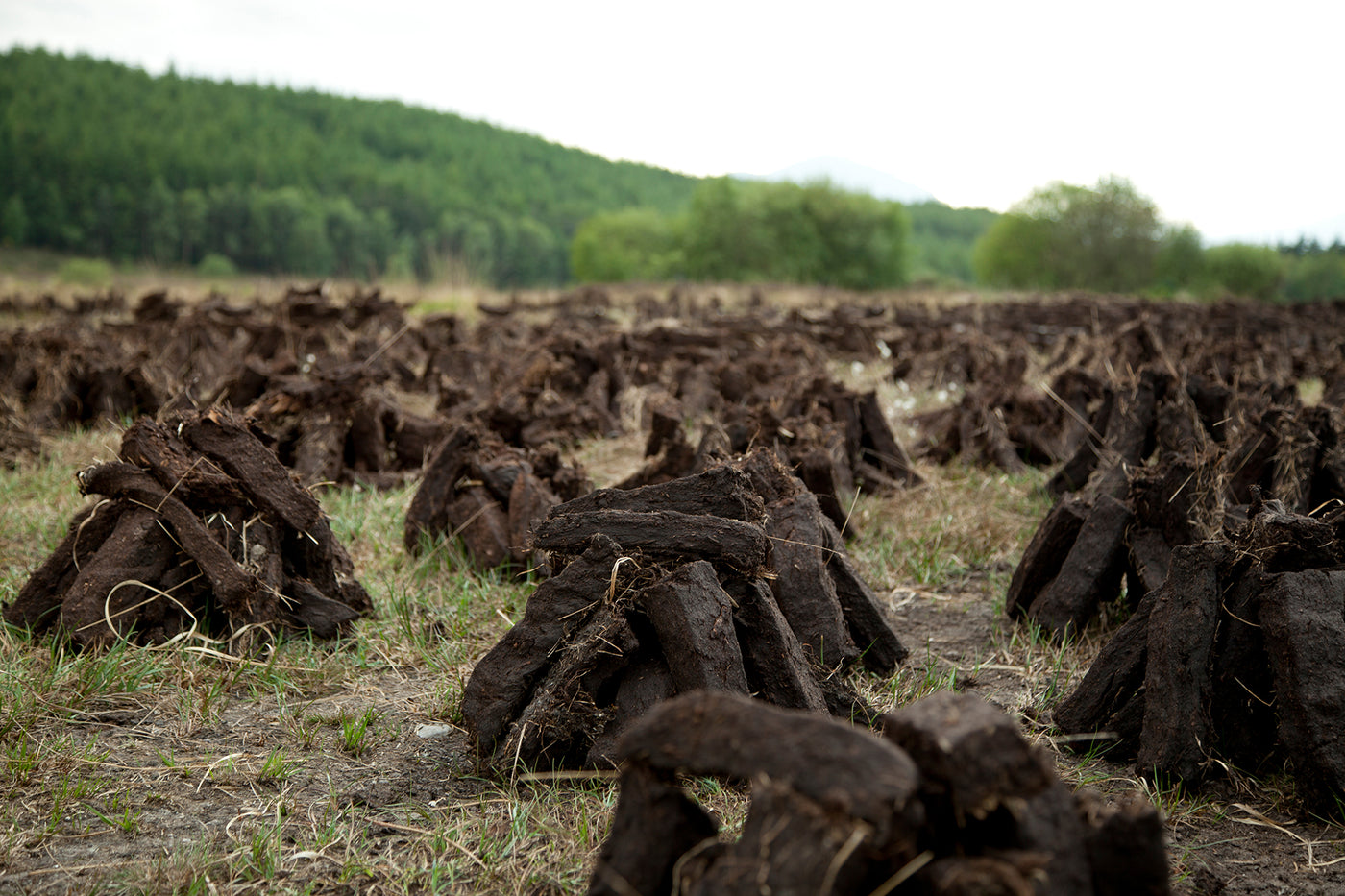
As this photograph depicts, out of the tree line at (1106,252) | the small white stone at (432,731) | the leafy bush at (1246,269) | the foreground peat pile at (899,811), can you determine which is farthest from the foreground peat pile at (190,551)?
the tree line at (1106,252)

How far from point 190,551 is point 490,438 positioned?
1745mm

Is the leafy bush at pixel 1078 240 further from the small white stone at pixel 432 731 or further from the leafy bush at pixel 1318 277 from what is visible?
the small white stone at pixel 432 731

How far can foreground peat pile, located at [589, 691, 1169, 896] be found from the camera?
116 cm

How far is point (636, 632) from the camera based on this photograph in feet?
8.02

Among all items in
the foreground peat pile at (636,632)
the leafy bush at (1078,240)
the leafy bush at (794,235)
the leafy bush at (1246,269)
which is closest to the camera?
the foreground peat pile at (636,632)

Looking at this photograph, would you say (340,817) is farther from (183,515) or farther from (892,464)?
(892,464)

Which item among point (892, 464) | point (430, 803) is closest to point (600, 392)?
point (892, 464)

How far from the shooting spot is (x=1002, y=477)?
5363 millimetres

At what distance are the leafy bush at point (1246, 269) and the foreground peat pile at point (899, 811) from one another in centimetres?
4192

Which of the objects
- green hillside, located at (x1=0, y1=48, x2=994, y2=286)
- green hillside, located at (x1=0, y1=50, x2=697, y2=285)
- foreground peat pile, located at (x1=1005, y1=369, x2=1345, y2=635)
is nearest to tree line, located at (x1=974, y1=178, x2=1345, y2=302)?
→ green hillside, located at (x1=0, y1=48, x2=994, y2=286)

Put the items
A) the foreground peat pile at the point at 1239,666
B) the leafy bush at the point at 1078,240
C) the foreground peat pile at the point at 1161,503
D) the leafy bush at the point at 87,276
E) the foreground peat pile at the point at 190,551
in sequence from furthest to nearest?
the leafy bush at the point at 1078,240 → the leafy bush at the point at 87,276 → the foreground peat pile at the point at 1161,503 → the foreground peat pile at the point at 190,551 → the foreground peat pile at the point at 1239,666

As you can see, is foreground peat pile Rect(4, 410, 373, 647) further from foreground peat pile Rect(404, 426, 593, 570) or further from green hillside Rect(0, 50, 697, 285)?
green hillside Rect(0, 50, 697, 285)

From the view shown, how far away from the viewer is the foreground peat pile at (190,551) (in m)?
3.02

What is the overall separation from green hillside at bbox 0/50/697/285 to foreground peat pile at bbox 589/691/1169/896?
25.7 metres
